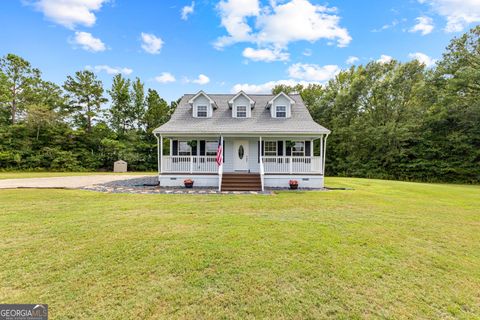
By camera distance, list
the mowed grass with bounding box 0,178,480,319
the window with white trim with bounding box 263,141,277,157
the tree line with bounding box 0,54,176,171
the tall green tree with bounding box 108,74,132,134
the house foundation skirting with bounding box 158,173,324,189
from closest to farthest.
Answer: the mowed grass with bounding box 0,178,480,319 → the house foundation skirting with bounding box 158,173,324,189 → the window with white trim with bounding box 263,141,277,157 → the tree line with bounding box 0,54,176,171 → the tall green tree with bounding box 108,74,132,134

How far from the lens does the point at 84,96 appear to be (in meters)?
28.2

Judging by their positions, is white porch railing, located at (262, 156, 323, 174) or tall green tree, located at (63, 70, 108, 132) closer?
white porch railing, located at (262, 156, 323, 174)

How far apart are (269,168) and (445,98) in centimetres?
2141

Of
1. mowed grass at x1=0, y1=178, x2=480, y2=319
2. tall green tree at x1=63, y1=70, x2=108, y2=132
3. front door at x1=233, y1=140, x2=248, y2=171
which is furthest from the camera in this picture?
tall green tree at x1=63, y1=70, x2=108, y2=132

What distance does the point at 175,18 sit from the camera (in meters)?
15.8

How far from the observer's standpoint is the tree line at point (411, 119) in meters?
20.7

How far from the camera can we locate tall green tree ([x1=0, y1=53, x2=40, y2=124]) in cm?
2635

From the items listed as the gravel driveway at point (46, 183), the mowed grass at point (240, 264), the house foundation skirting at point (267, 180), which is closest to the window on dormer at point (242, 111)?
the house foundation skirting at point (267, 180)

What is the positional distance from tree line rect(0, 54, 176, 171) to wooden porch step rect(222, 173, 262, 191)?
19424 mm

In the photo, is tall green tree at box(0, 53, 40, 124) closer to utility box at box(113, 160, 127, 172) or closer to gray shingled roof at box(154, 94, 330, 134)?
utility box at box(113, 160, 127, 172)

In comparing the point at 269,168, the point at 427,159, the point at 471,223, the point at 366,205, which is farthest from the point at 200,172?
the point at 427,159

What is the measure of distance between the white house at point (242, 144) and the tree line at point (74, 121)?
53.7 ft

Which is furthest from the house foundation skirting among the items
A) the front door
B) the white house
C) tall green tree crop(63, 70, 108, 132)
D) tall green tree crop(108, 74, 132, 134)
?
tall green tree crop(63, 70, 108, 132)

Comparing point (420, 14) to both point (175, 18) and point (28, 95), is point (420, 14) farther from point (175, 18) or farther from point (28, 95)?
point (28, 95)
